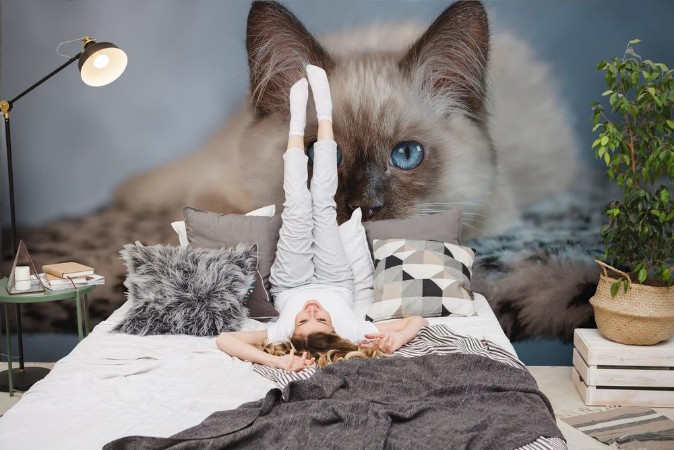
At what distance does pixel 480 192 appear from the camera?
10.9ft

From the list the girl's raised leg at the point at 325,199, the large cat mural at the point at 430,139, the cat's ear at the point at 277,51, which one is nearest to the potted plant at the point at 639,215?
the large cat mural at the point at 430,139

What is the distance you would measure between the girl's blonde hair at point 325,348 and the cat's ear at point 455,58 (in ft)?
5.31

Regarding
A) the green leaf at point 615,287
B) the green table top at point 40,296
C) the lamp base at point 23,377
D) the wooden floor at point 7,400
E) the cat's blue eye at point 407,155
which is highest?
the cat's blue eye at point 407,155

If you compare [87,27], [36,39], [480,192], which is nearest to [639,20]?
[480,192]

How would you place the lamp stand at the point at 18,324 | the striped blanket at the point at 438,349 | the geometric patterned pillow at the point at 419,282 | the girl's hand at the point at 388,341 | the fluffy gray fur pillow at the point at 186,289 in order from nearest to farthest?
the striped blanket at the point at 438,349 < the girl's hand at the point at 388,341 < the fluffy gray fur pillow at the point at 186,289 < the geometric patterned pillow at the point at 419,282 < the lamp stand at the point at 18,324

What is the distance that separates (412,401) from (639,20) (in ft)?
8.30

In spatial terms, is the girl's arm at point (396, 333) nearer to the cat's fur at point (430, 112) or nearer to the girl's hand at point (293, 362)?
the girl's hand at point (293, 362)

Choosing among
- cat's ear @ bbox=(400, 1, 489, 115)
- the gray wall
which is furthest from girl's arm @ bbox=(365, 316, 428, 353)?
→ the gray wall

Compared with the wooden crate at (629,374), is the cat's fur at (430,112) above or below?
above

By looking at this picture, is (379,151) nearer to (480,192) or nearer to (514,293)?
(480,192)

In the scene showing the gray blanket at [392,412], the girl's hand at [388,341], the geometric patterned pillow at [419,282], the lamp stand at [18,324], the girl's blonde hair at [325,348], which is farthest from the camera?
the lamp stand at [18,324]

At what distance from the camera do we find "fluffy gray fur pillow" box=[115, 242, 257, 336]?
2447 mm

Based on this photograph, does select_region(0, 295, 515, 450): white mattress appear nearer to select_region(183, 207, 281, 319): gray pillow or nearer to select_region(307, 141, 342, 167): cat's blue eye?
select_region(183, 207, 281, 319): gray pillow

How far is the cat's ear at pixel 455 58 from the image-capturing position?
3.22 metres
